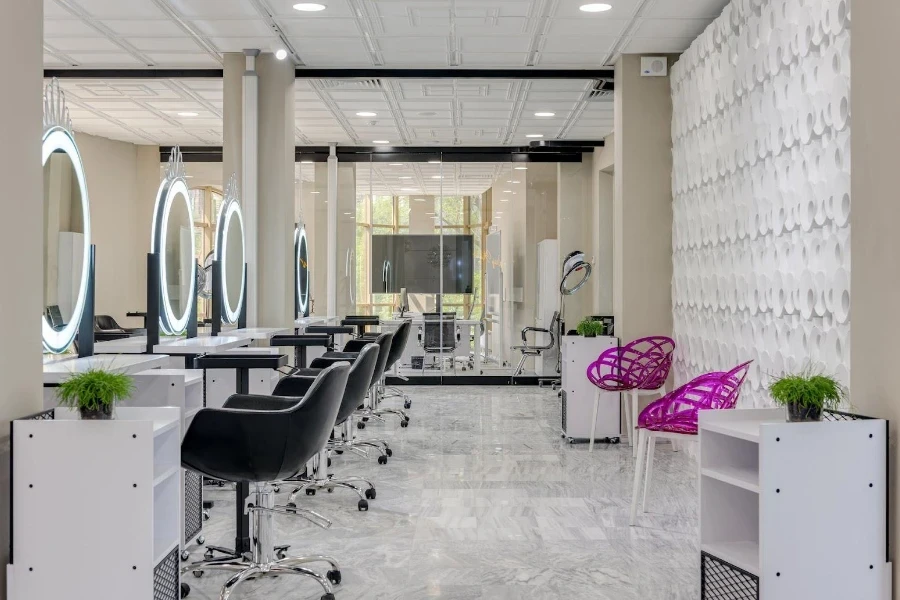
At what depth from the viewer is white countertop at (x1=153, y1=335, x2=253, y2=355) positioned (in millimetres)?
4109

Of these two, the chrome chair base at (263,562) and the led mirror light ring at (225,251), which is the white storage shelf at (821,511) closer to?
the chrome chair base at (263,562)

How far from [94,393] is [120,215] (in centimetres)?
851

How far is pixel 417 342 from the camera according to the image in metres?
10.5

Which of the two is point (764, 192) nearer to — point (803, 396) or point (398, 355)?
point (803, 396)

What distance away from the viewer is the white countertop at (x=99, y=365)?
9.37 feet

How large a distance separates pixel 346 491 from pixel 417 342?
575 centimetres

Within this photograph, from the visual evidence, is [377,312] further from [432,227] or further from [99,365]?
[99,365]

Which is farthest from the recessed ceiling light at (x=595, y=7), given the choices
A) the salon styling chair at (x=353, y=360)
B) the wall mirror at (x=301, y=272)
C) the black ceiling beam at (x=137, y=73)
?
the wall mirror at (x=301, y=272)

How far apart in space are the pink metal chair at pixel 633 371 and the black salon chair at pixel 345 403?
1.85 m

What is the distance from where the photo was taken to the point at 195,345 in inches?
167
